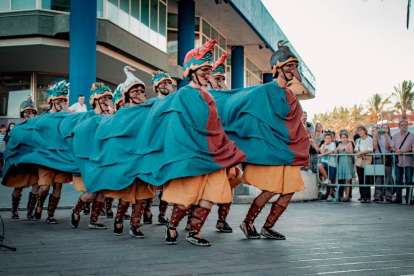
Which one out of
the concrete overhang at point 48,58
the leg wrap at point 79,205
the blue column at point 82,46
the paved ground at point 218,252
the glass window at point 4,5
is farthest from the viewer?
the glass window at point 4,5

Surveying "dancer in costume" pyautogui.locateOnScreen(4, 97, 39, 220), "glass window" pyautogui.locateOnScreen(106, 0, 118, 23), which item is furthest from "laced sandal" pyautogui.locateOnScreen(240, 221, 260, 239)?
"glass window" pyautogui.locateOnScreen(106, 0, 118, 23)

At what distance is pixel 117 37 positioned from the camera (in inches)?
771

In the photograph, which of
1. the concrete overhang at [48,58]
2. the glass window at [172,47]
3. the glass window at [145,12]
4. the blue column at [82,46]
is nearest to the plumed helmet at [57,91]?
the blue column at [82,46]

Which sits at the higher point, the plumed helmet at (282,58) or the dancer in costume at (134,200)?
the plumed helmet at (282,58)

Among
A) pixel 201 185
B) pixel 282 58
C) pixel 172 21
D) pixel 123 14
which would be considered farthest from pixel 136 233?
pixel 172 21

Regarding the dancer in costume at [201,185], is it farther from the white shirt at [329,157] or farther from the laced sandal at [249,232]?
the white shirt at [329,157]

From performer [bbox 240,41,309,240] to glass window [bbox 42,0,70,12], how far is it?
14254mm

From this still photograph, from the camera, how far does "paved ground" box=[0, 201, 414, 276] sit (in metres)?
4.59

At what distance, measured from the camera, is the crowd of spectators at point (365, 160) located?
13.0 m

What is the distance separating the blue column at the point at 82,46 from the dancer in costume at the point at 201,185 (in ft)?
36.5

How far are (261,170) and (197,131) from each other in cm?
103

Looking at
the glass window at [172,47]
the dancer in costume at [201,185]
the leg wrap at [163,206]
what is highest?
the glass window at [172,47]

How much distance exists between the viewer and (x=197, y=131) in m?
5.97

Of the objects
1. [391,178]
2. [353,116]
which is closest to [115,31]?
[391,178]
